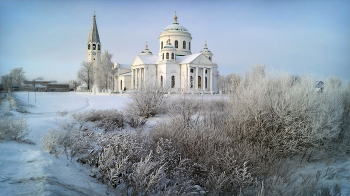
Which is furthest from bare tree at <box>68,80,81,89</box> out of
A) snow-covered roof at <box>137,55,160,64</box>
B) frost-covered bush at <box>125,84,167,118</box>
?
frost-covered bush at <box>125,84,167,118</box>

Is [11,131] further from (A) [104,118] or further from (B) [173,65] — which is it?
(B) [173,65]

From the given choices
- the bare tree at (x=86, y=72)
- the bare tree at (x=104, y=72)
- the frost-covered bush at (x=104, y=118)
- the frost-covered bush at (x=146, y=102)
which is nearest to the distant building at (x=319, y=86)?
the frost-covered bush at (x=146, y=102)

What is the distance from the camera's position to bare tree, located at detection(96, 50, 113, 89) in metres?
37.2

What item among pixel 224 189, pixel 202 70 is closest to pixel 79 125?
pixel 224 189

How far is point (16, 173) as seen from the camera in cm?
385

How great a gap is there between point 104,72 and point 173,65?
1339 cm

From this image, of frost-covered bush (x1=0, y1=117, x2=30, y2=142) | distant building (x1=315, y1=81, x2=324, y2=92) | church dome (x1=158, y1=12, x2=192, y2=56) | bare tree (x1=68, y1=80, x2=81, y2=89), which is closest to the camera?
frost-covered bush (x1=0, y1=117, x2=30, y2=142)

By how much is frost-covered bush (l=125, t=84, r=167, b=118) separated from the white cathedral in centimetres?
1429

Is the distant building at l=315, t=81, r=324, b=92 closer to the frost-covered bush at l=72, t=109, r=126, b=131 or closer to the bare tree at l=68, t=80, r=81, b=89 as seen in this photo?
the frost-covered bush at l=72, t=109, r=126, b=131

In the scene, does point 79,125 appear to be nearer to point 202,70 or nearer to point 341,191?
point 341,191

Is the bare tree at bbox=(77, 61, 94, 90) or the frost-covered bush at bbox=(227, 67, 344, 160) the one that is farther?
the bare tree at bbox=(77, 61, 94, 90)

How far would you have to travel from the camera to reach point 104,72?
122 feet

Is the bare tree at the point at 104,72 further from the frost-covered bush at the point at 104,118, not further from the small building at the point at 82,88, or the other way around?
the frost-covered bush at the point at 104,118

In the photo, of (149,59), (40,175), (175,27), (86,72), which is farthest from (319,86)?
(86,72)
